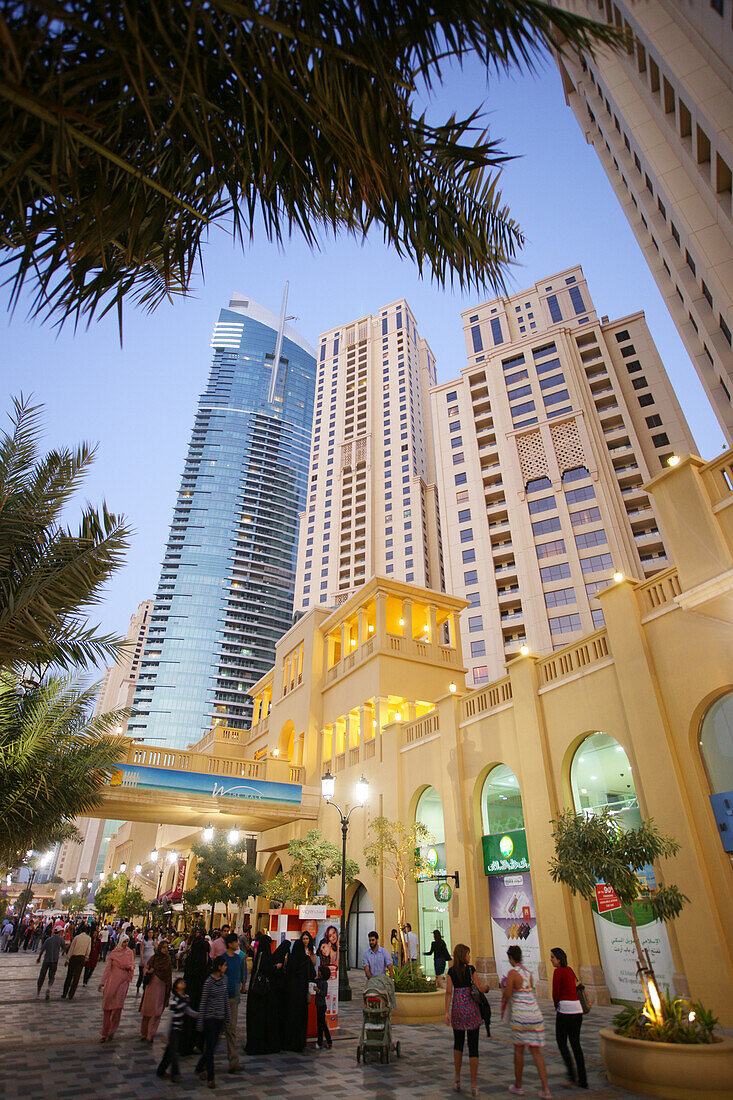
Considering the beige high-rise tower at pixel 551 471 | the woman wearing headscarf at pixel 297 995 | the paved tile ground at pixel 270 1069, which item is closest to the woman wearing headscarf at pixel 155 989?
the paved tile ground at pixel 270 1069

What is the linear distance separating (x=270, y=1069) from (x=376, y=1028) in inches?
57.2

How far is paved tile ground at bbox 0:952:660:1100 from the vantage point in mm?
6039

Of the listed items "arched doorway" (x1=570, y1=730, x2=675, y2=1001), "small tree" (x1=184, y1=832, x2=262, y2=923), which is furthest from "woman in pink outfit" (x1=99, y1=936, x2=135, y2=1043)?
"small tree" (x1=184, y1=832, x2=262, y2=923)

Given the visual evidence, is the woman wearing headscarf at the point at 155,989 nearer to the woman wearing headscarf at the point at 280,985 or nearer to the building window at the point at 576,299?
the woman wearing headscarf at the point at 280,985

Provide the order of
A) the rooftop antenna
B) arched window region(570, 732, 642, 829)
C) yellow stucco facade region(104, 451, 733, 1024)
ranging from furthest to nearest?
the rooftop antenna
arched window region(570, 732, 642, 829)
yellow stucco facade region(104, 451, 733, 1024)

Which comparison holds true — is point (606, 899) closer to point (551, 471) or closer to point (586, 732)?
point (586, 732)

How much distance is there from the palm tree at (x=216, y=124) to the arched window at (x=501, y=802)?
1368 centimetres

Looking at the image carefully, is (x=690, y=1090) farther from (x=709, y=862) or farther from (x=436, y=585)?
(x=436, y=585)

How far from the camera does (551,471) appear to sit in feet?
156

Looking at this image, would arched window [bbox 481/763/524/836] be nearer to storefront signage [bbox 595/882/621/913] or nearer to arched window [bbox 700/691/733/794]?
storefront signage [bbox 595/882/621/913]

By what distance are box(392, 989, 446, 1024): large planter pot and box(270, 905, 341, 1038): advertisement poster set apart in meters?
1.87

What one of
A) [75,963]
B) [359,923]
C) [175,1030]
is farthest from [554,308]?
[175,1030]

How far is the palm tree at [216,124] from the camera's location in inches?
113

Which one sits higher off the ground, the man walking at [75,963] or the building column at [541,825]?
the building column at [541,825]
